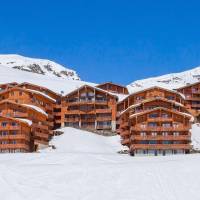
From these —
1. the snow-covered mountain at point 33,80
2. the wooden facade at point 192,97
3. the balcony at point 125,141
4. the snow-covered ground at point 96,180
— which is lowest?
the snow-covered ground at point 96,180

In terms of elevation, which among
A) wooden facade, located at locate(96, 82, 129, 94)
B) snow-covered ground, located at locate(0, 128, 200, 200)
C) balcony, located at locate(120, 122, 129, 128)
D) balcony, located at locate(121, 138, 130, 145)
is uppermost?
wooden facade, located at locate(96, 82, 129, 94)

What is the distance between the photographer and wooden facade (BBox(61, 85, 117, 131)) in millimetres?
103562

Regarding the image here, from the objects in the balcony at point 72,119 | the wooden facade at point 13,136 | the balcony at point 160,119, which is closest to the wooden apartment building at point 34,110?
the wooden facade at point 13,136

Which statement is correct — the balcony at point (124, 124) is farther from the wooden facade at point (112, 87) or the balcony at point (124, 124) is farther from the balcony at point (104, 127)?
the wooden facade at point (112, 87)

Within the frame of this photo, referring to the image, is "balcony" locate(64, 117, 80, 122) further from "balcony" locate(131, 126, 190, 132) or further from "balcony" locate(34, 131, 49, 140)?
"balcony" locate(131, 126, 190, 132)

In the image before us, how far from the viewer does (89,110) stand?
105 meters

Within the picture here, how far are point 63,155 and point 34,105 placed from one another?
121 ft

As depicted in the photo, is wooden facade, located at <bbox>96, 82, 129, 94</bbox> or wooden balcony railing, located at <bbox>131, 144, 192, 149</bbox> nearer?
wooden balcony railing, located at <bbox>131, 144, 192, 149</bbox>

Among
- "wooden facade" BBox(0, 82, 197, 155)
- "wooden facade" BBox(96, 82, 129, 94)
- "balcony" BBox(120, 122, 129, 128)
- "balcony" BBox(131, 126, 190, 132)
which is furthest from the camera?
"wooden facade" BBox(96, 82, 129, 94)

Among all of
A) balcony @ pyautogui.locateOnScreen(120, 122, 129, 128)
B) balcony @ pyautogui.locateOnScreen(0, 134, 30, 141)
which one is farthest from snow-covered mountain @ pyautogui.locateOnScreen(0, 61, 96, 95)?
balcony @ pyautogui.locateOnScreen(0, 134, 30, 141)

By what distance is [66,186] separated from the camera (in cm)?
4300

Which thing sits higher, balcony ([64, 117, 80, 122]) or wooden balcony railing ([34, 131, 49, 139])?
balcony ([64, 117, 80, 122])

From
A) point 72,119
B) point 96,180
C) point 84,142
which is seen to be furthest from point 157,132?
point 96,180

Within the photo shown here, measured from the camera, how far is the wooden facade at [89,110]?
340 ft
